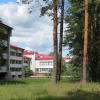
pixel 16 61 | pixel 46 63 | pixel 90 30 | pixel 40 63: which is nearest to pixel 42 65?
pixel 40 63

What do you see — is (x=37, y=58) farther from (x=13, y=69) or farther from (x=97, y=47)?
(x=97, y=47)

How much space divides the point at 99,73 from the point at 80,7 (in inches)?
371

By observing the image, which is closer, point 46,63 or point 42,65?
point 46,63

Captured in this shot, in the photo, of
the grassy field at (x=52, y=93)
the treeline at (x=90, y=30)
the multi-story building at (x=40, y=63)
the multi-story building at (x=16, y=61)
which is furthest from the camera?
the multi-story building at (x=40, y=63)

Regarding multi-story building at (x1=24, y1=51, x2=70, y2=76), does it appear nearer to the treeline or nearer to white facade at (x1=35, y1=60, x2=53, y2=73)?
white facade at (x1=35, y1=60, x2=53, y2=73)

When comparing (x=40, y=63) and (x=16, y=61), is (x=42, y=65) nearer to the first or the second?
(x=40, y=63)

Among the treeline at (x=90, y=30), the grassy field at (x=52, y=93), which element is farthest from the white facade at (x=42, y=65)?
the grassy field at (x=52, y=93)

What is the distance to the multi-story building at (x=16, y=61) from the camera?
59.1 metres

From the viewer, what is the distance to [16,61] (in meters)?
65.2

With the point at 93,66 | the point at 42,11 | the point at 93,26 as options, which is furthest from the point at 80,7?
the point at 93,66

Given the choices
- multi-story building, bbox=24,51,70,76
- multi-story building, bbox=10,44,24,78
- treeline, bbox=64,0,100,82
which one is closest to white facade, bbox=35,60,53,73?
multi-story building, bbox=24,51,70,76

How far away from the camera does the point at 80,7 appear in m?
22.3

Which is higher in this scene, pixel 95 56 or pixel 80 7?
pixel 80 7

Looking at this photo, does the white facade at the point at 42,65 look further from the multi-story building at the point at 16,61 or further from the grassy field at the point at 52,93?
the grassy field at the point at 52,93
